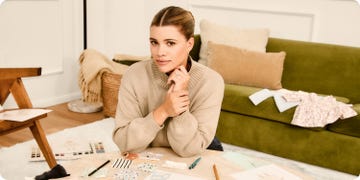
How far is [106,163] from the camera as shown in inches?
55.1

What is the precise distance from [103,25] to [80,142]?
188cm

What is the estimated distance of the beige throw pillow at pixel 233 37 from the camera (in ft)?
12.0

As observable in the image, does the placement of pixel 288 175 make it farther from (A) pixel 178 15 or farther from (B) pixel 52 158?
(B) pixel 52 158

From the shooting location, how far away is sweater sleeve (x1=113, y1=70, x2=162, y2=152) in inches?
59.9

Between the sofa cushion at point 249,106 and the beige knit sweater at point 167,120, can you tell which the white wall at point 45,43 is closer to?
the sofa cushion at point 249,106

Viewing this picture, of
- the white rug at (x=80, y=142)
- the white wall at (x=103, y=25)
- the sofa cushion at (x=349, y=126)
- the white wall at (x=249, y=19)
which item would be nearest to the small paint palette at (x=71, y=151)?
the white rug at (x=80, y=142)

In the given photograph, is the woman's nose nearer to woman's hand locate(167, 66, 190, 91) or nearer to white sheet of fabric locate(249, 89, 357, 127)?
woman's hand locate(167, 66, 190, 91)

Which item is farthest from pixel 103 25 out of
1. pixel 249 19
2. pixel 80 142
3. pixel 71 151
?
pixel 71 151

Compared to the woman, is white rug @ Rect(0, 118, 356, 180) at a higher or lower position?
lower

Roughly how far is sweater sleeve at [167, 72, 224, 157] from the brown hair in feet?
0.78

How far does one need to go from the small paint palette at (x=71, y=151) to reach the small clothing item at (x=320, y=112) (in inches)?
56.9

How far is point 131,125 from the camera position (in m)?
1.55

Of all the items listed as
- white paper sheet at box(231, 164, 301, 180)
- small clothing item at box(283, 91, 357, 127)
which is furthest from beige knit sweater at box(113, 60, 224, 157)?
small clothing item at box(283, 91, 357, 127)

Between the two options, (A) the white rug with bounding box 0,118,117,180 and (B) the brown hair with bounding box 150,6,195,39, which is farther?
(A) the white rug with bounding box 0,118,117,180
